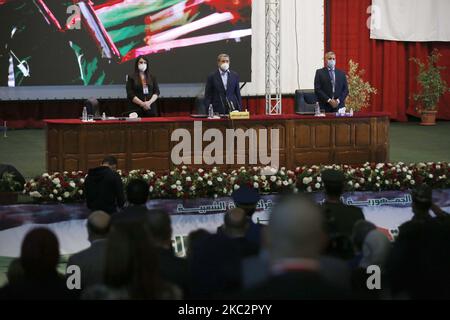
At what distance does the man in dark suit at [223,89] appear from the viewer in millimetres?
12266

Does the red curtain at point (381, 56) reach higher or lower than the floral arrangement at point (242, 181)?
higher

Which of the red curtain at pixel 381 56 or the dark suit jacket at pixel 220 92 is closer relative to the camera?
the dark suit jacket at pixel 220 92

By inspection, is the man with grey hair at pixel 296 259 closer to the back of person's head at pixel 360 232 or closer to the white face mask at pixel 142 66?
the back of person's head at pixel 360 232

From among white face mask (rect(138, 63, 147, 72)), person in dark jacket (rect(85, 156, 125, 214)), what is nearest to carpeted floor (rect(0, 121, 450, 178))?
white face mask (rect(138, 63, 147, 72))

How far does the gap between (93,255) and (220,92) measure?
7767 millimetres

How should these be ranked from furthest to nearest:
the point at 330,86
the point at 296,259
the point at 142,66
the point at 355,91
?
the point at 355,91, the point at 330,86, the point at 142,66, the point at 296,259

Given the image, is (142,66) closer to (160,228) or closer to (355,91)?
(355,91)

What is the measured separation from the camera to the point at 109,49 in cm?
1675

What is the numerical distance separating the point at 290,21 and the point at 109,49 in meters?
3.81

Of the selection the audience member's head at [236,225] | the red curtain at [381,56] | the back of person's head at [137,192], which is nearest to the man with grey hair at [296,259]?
the audience member's head at [236,225]

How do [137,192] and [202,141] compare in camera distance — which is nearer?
[137,192]

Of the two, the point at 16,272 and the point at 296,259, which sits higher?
the point at 296,259

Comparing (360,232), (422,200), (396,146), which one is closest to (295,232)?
(360,232)

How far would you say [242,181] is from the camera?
9898 millimetres
